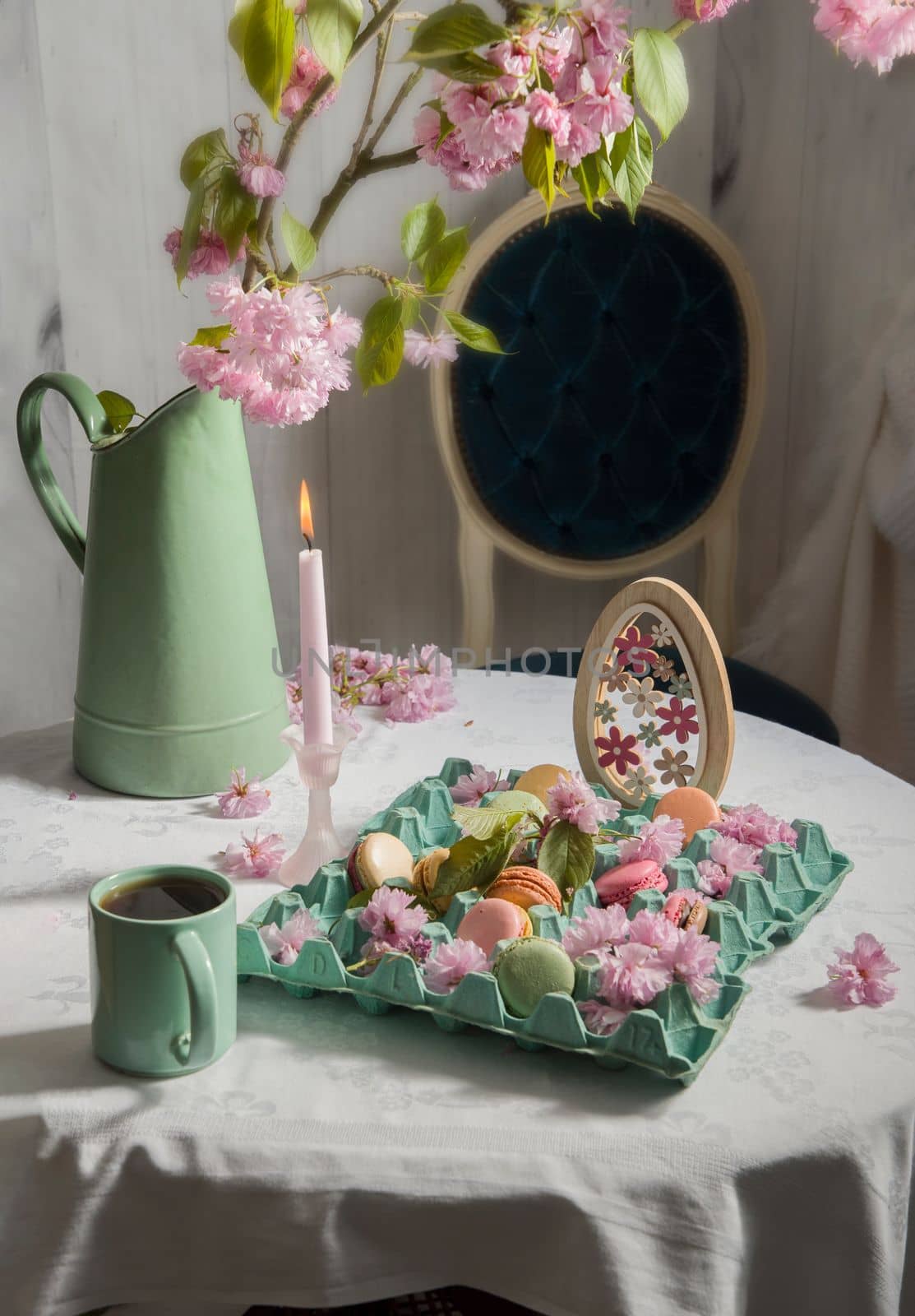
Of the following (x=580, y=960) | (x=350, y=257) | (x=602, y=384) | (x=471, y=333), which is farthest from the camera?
(x=350, y=257)

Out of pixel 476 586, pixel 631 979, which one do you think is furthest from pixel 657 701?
pixel 476 586

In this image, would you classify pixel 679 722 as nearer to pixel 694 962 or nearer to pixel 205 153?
pixel 694 962

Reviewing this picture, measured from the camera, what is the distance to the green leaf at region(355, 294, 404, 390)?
801 mm

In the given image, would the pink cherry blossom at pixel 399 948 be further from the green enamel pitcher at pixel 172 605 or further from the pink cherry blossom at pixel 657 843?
the green enamel pitcher at pixel 172 605

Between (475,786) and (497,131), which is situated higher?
(497,131)

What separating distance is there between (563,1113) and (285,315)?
451 millimetres

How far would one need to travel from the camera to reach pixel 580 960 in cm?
62

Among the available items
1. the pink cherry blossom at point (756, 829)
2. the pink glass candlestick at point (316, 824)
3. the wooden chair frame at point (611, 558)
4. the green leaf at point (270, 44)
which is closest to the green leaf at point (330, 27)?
the green leaf at point (270, 44)

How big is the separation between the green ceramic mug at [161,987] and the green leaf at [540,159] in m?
0.39

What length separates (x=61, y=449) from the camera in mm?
Answer: 1892

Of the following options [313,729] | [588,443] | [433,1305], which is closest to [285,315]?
[313,729]

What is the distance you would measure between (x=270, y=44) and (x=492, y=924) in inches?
19.3

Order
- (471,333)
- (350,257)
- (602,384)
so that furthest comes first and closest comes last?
1. (350,257)
2. (602,384)
3. (471,333)

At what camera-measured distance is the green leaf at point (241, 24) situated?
71cm
